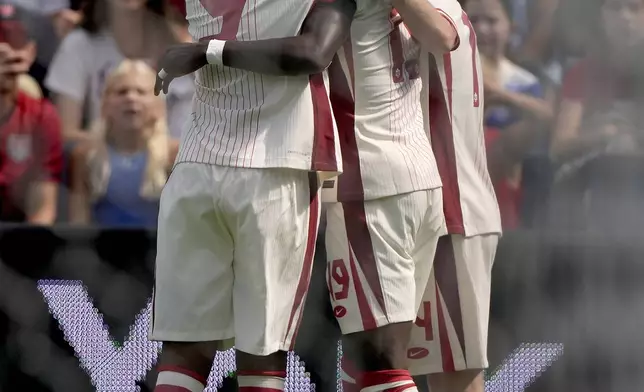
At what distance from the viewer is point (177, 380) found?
5.48ft

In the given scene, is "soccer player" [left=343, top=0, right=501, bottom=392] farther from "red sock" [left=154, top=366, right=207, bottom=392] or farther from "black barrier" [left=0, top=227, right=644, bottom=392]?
"red sock" [left=154, top=366, right=207, bottom=392]

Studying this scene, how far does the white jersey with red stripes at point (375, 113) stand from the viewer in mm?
1827

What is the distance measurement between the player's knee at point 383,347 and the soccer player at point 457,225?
0.16 m

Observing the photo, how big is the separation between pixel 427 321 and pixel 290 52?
616 mm

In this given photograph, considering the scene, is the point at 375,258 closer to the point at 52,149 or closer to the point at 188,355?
the point at 188,355

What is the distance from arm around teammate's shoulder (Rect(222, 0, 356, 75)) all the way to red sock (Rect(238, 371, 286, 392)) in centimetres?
43

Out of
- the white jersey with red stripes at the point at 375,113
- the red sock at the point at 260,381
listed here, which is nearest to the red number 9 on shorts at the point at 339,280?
the white jersey with red stripes at the point at 375,113

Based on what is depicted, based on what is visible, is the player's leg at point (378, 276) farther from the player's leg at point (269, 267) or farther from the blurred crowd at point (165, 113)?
the blurred crowd at point (165, 113)

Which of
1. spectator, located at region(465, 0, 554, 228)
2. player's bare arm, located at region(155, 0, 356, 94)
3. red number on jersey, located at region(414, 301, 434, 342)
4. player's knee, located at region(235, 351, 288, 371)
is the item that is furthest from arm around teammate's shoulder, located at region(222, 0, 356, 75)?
spectator, located at region(465, 0, 554, 228)

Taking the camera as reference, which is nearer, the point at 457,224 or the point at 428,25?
the point at 428,25

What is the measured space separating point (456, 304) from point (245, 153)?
1.84 feet

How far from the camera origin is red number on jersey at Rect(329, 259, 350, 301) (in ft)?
6.03

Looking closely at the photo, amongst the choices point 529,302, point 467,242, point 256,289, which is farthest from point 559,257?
point 256,289

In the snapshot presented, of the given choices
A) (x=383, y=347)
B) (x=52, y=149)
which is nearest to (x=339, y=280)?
(x=383, y=347)
